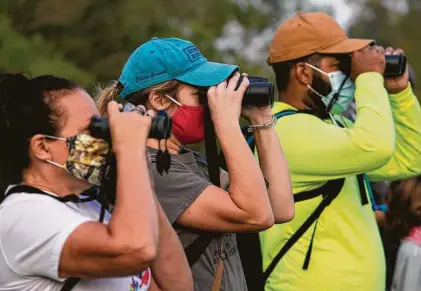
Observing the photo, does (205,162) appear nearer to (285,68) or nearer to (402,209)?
(285,68)

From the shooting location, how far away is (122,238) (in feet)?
9.29

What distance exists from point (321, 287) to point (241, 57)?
1722 centimetres

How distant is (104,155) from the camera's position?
10.2ft

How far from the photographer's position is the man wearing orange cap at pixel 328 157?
4.43 meters

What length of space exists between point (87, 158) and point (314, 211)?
5.58 feet

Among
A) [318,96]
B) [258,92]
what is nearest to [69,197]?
[258,92]

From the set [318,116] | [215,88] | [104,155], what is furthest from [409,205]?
[104,155]

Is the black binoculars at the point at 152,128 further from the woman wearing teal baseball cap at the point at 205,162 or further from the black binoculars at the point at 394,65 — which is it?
the black binoculars at the point at 394,65

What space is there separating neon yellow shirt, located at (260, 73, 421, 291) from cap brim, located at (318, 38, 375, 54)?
191mm

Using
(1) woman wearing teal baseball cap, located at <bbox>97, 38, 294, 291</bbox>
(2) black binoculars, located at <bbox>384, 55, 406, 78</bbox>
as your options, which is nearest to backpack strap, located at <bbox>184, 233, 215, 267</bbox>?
(1) woman wearing teal baseball cap, located at <bbox>97, 38, 294, 291</bbox>

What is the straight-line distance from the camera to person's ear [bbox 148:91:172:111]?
3771mm

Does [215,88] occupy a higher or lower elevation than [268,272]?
higher

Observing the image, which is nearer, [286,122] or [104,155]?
[104,155]

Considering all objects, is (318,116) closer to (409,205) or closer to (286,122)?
(286,122)
